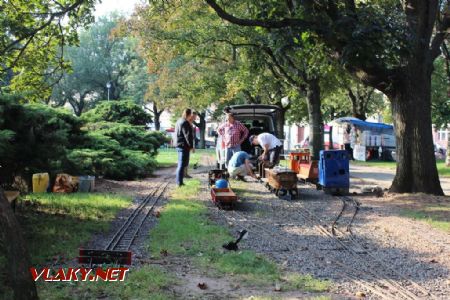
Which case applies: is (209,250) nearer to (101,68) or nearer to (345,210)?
(345,210)

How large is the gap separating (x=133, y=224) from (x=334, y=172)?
630 cm

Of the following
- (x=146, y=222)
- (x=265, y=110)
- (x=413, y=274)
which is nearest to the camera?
(x=413, y=274)

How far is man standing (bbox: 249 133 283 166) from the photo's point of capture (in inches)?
582

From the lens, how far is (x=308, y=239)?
800 cm

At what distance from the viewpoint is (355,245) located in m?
7.61

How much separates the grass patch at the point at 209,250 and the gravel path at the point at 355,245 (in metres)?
0.30

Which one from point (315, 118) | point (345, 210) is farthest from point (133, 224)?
point (315, 118)

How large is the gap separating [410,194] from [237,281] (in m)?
8.54

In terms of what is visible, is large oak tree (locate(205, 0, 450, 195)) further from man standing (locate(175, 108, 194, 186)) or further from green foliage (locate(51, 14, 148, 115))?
green foliage (locate(51, 14, 148, 115))

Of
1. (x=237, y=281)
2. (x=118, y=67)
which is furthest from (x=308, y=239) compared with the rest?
(x=118, y=67)

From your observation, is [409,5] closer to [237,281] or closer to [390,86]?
[390,86]

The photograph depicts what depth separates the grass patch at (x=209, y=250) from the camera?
18.9 ft

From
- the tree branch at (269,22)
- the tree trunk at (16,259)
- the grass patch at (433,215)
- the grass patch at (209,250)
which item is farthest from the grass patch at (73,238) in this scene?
the grass patch at (433,215)

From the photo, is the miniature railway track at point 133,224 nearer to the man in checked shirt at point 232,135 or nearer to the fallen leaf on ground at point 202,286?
the fallen leaf on ground at point 202,286
